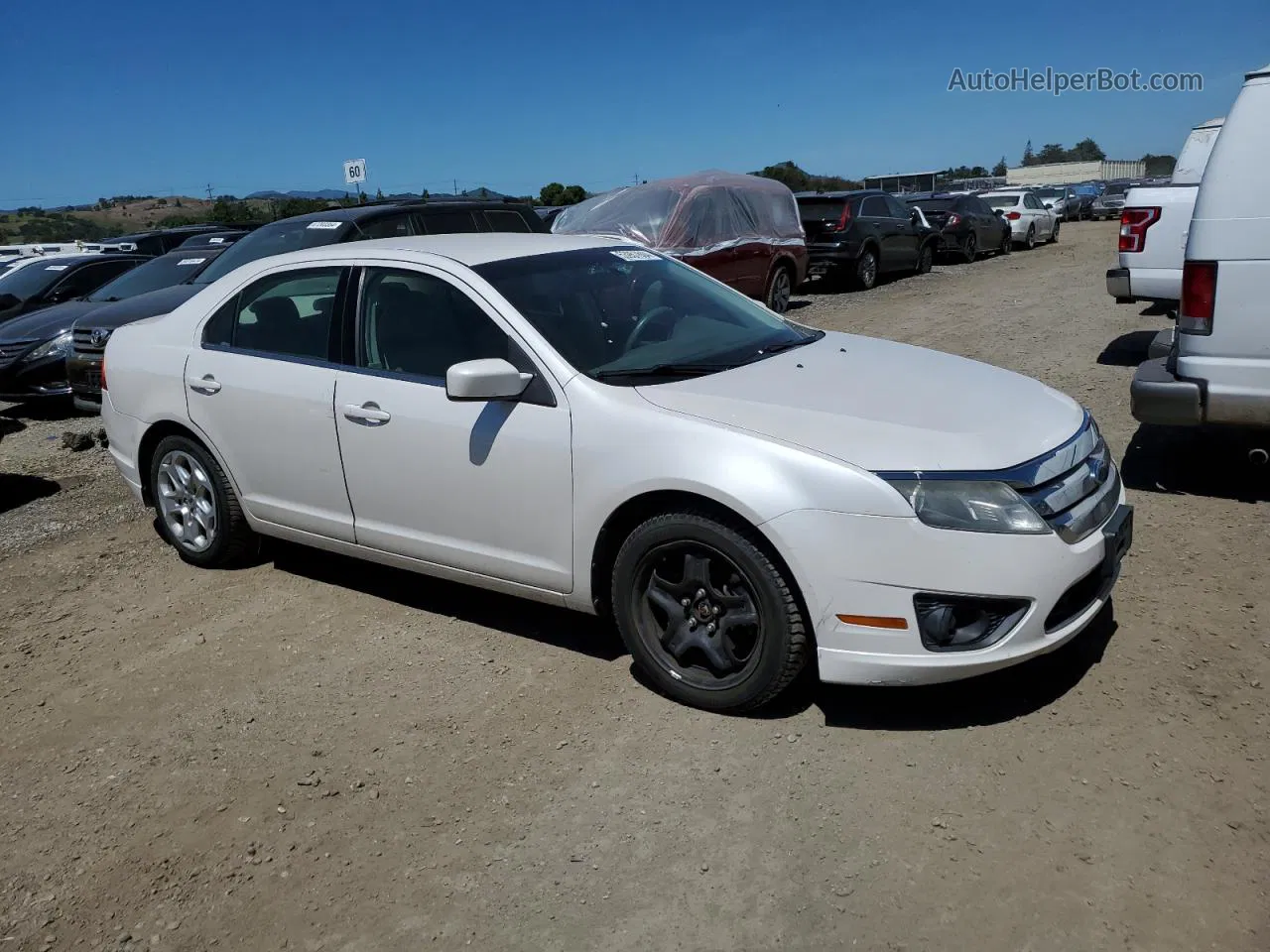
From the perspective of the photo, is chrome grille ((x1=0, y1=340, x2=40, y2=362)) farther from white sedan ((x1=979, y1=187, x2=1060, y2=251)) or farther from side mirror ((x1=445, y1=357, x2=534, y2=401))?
white sedan ((x1=979, y1=187, x2=1060, y2=251))

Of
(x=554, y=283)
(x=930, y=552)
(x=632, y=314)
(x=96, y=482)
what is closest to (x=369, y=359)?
(x=554, y=283)

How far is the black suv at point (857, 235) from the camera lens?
1780 cm

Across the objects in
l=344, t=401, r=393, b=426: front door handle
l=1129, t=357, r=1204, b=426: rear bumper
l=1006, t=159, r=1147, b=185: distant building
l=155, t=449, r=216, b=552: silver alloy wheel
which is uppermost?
l=1006, t=159, r=1147, b=185: distant building

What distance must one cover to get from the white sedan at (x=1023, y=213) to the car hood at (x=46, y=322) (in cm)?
2062

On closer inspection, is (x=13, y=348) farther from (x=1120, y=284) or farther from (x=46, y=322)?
(x=1120, y=284)

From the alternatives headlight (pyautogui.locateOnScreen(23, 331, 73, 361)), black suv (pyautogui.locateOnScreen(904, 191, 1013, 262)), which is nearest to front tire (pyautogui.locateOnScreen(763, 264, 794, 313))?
headlight (pyautogui.locateOnScreen(23, 331, 73, 361))

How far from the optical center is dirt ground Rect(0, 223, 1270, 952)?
2803mm

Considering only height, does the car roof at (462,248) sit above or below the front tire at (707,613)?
above

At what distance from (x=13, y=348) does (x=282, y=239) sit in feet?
10.2

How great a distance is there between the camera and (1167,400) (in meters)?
5.38

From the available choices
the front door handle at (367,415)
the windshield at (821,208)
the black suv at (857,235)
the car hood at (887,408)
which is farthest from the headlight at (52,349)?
the windshield at (821,208)

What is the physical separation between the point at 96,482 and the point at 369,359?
13.9 feet

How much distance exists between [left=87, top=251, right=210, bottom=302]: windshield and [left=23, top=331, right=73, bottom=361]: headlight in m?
0.95

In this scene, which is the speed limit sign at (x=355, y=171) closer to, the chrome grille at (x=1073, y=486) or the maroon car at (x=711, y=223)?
the maroon car at (x=711, y=223)
